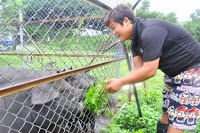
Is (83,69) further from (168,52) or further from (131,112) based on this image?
(131,112)

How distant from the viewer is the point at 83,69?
197 cm

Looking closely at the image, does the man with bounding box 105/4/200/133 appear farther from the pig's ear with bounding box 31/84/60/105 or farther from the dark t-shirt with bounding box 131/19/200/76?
the pig's ear with bounding box 31/84/60/105

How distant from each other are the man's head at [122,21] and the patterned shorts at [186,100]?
A: 2.72 feet

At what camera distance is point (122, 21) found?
2.05m

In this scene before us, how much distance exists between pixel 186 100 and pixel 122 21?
116cm

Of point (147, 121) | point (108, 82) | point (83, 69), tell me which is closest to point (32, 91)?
point (83, 69)

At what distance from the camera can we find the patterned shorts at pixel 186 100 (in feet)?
6.95

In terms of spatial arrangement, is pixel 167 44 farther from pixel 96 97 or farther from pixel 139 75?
pixel 96 97

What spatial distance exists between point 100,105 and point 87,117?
280 millimetres

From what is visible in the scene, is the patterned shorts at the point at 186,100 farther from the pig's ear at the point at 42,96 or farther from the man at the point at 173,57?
the pig's ear at the point at 42,96

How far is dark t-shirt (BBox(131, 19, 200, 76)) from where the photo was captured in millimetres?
1824

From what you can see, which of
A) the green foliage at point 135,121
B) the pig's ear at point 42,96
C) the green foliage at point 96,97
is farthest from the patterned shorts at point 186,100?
the pig's ear at point 42,96

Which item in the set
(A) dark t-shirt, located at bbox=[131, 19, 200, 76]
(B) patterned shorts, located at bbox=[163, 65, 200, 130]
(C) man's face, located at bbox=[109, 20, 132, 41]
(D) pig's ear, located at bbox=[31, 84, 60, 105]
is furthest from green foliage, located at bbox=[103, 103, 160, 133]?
(C) man's face, located at bbox=[109, 20, 132, 41]

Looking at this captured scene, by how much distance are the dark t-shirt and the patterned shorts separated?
10 cm
